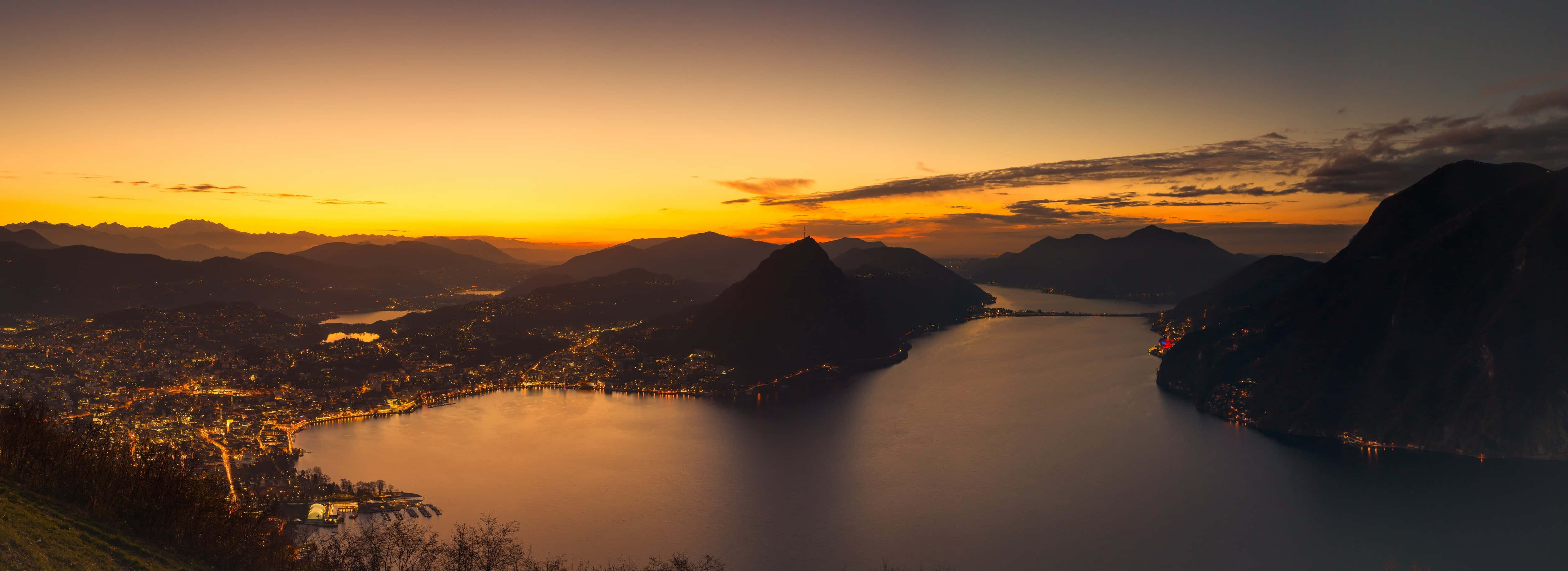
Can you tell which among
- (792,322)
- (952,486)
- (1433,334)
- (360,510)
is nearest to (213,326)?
(360,510)

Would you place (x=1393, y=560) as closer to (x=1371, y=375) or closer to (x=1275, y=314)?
(x=1371, y=375)

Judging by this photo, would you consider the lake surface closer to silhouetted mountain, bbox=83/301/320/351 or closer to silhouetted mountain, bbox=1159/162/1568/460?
silhouetted mountain, bbox=1159/162/1568/460

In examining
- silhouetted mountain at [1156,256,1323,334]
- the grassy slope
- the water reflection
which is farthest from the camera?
the water reflection

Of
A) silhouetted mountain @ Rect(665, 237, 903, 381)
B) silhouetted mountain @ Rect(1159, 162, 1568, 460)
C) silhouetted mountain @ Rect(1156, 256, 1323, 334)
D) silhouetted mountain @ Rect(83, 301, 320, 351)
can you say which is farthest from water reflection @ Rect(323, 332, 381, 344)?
silhouetted mountain @ Rect(1156, 256, 1323, 334)

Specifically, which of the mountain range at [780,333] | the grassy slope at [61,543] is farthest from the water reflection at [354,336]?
the grassy slope at [61,543]

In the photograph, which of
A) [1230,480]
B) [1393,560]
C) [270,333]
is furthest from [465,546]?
[270,333]

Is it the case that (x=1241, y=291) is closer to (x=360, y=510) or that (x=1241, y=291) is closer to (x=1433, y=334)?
(x=1433, y=334)
